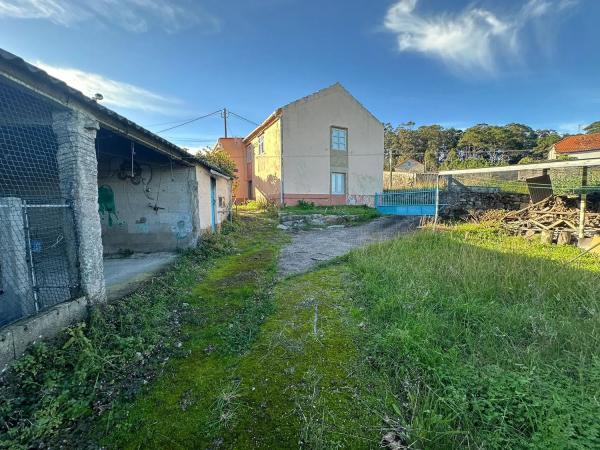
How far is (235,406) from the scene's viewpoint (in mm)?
2473

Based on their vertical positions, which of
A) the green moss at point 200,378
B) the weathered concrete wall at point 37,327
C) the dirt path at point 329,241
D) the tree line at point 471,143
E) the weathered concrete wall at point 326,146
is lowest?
the green moss at point 200,378

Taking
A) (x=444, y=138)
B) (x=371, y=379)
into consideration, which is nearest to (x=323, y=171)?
(x=371, y=379)

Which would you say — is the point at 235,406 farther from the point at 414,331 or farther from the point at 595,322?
the point at 595,322

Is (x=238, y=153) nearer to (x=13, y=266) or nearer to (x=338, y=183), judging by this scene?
(x=338, y=183)

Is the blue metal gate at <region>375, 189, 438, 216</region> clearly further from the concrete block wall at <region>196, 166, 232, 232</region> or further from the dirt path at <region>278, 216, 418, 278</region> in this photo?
the concrete block wall at <region>196, 166, 232, 232</region>

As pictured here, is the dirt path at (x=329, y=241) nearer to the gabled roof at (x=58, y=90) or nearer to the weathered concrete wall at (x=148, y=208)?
the weathered concrete wall at (x=148, y=208)

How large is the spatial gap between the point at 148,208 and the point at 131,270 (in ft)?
7.94

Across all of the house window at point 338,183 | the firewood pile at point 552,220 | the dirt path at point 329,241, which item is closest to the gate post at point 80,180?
the dirt path at point 329,241

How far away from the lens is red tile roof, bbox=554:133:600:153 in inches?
1067

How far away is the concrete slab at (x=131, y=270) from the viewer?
5129 mm

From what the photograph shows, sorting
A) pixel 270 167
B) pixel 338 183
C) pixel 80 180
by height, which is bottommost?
pixel 80 180

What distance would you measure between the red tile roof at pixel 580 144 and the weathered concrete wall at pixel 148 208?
35550 mm

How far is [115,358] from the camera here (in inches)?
122

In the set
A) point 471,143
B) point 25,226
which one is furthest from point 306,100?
point 471,143
